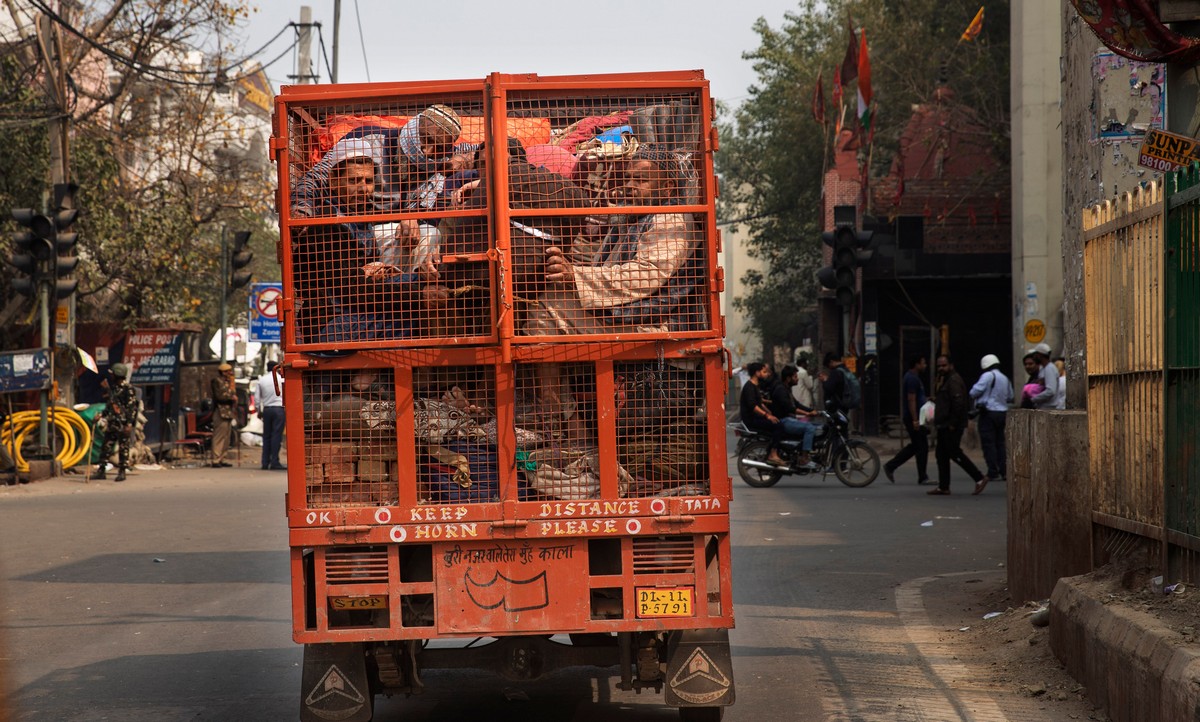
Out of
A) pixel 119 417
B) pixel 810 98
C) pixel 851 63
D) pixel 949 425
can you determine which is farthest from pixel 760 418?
pixel 810 98

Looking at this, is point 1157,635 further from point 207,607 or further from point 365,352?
point 207,607

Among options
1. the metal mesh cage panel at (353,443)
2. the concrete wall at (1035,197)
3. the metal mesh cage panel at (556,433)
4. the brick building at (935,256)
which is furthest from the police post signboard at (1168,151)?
the brick building at (935,256)

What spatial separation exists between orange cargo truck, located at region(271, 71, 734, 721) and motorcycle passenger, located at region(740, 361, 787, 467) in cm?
1361

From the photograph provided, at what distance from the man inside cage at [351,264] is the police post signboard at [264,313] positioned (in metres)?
19.7

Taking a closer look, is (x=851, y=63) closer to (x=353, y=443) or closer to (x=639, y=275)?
(x=639, y=275)

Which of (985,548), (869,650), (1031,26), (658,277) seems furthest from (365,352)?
(1031,26)

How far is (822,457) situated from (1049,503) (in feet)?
36.8

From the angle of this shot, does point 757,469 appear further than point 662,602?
Yes

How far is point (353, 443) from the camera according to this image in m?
5.88

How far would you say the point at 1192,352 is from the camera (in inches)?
253

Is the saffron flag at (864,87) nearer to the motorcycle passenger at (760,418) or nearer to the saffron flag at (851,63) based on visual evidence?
the saffron flag at (851,63)

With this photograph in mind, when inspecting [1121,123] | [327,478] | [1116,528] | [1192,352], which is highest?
[1121,123]

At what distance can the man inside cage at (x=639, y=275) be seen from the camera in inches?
232

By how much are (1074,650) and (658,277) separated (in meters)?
3.01
